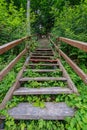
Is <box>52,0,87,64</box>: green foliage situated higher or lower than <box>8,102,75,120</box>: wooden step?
higher

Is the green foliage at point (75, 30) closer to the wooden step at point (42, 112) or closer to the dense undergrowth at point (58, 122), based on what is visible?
the dense undergrowth at point (58, 122)

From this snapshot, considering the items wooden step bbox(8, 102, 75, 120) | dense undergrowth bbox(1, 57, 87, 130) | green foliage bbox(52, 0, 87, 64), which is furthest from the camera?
green foliage bbox(52, 0, 87, 64)

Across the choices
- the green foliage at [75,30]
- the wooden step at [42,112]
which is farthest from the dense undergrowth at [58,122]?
the green foliage at [75,30]

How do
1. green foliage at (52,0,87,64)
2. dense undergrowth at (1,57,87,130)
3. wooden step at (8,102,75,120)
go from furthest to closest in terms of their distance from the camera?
green foliage at (52,0,87,64)
wooden step at (8,102,75,120)
dense undergrowth at (1,57,87,130)

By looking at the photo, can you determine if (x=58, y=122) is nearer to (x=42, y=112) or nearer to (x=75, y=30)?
(x=42, y=112)

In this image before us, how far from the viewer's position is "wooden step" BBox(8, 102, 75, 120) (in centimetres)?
211

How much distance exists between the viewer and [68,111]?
7.29 ft

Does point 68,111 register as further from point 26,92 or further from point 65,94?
point 26,92

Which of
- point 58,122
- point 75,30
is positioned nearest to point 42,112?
point 58,122

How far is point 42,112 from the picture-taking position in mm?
2217

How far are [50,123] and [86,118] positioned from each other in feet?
1.45

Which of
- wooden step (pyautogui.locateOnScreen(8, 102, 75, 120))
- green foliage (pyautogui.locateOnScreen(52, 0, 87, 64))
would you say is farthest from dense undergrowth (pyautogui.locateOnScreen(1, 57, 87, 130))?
green foliage (pyautogui.locateOnScreen(52, 0, 87, 64))

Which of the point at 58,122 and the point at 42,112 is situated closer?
the point at 58,122

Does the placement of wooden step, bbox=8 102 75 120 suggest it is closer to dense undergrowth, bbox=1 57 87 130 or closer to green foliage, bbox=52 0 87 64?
dense undergrowth, bbox=1 57 87 130
